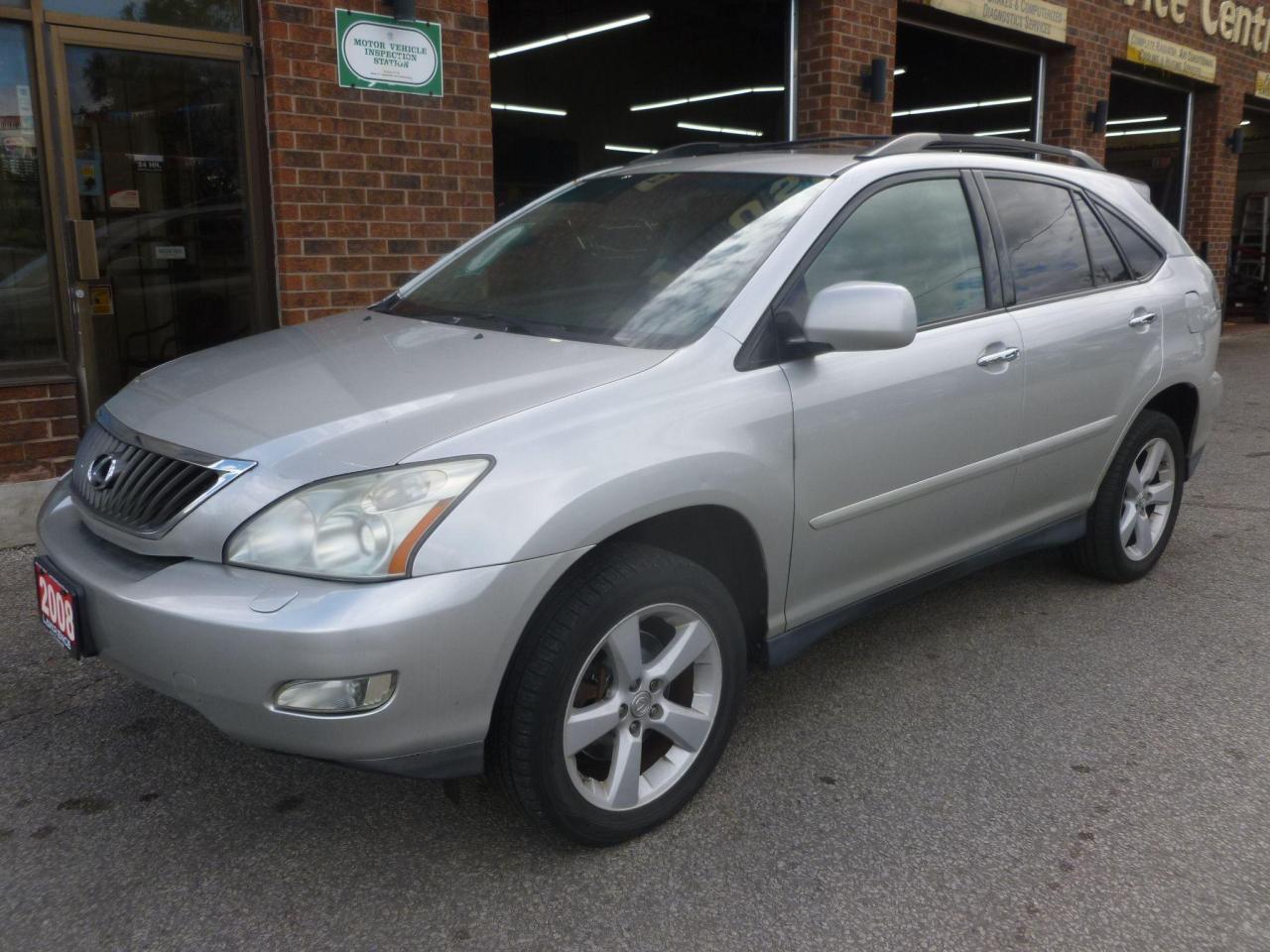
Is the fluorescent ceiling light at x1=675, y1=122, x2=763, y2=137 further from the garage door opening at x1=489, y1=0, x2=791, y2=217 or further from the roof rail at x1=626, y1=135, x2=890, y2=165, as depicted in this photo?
the roof rail at x1=626, y1=135, x2=890, y2=165

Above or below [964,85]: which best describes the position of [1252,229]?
below

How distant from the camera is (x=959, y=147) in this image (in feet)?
13.0

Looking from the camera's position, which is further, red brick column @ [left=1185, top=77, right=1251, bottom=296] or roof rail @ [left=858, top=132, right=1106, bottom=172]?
red brick column @ [left=1185, top=77, right=1251, bottom=296]

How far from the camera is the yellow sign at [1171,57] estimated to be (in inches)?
475

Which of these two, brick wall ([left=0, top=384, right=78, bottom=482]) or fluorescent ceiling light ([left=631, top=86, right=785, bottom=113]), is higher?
fluorescent ceiling light ([left=631, top=86, right=785, bottom=113])

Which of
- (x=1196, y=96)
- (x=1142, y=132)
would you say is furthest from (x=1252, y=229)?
(x=1196, y=96)

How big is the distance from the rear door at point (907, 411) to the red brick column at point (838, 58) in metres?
5.14

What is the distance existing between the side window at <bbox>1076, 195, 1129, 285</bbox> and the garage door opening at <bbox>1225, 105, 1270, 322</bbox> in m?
13.5

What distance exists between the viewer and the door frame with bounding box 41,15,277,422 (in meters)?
5.21

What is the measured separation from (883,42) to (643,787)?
7634 millimetres

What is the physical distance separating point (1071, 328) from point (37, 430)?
14.8 ft

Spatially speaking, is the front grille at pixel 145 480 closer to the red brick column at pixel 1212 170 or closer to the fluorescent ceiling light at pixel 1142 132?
the red brick column at pixel 1212 170

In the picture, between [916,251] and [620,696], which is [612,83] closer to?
[916,251]

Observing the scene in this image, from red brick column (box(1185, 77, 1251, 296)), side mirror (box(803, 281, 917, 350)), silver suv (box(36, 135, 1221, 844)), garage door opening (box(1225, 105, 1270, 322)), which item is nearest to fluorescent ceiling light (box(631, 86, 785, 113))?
red brick column (box(1185, 77, 1251, 296))
